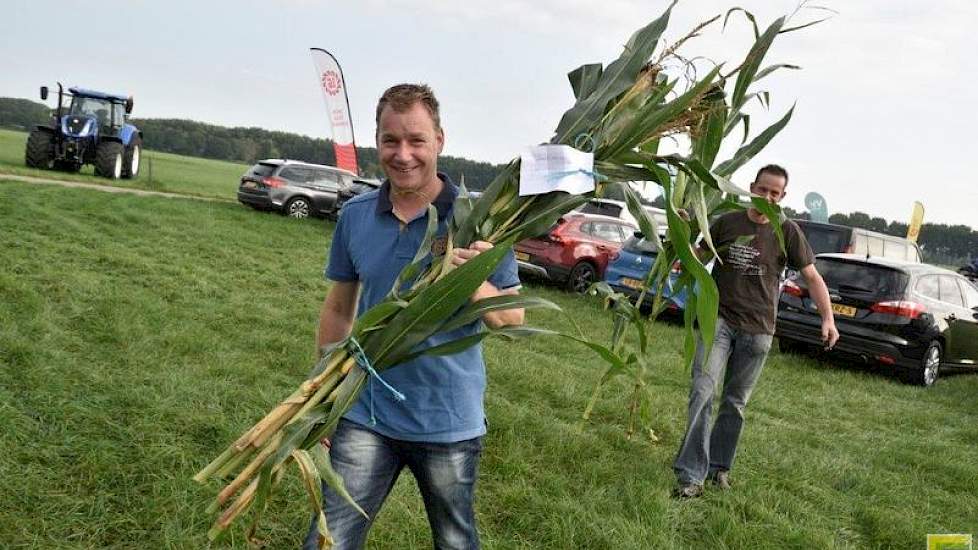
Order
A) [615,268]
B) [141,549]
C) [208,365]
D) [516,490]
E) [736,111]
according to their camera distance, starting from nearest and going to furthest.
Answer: [736,111] → [141,549] → [516,490] → [208,365] → [615,268]

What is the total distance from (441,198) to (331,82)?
17219mm

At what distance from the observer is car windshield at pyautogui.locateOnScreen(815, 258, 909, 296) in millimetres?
9086

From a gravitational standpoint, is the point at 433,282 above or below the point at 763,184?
below

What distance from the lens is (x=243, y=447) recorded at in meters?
1.70

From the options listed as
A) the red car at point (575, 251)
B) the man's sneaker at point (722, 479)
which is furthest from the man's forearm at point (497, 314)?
the red car at point (575, 251)

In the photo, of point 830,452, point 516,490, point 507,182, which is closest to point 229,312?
point 516,490

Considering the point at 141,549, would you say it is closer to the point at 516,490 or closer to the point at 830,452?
the point at 516,490

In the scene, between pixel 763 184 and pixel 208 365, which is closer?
pixel 763 184

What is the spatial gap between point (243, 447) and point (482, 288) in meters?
0.71

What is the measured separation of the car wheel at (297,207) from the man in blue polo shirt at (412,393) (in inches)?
592

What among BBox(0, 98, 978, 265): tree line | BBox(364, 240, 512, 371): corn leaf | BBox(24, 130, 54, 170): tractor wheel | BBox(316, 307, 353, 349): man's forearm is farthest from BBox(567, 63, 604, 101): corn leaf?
BBox(0, 98, 978, 265): tree line

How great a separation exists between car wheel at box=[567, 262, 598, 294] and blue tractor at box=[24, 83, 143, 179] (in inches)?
502


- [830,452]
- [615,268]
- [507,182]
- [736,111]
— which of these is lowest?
[830,452]

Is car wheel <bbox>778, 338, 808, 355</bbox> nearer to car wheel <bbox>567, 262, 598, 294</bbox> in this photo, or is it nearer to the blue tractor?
car wheel <bbox>567, 262, 598, 294</bbox>
